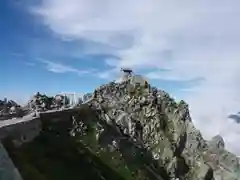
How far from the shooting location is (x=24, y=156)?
85.2 meters

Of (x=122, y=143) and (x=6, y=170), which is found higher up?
(x=122, y=143)

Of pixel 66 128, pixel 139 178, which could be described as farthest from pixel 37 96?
pixel 139 178

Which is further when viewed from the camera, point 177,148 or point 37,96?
point 177,148

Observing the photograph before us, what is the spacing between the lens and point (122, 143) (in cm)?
13125

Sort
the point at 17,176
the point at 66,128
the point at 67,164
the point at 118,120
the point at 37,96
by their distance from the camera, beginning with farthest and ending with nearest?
the point at 118,120 → the point at 37,96 → the point at 66,128 → the point at 67,164 → the point at 17,176

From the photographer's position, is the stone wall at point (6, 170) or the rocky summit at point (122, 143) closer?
the stone wall at point (6, 170)

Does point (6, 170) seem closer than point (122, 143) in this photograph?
Yes

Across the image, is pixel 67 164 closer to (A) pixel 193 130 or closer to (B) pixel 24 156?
(B) pixel 24 156

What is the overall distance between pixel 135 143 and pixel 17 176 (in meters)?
96.3

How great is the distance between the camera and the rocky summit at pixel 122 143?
9631cm

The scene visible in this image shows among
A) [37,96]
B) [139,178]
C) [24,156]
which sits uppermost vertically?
[37,96]

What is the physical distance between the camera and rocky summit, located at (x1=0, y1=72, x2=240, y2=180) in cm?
9631

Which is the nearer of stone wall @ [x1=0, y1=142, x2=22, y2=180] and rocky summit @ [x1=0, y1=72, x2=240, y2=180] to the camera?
stone wall @ [x1=0, y1=142, x2=22, y2=180]

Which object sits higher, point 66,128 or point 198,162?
point 66,128
